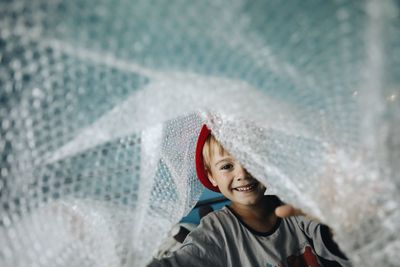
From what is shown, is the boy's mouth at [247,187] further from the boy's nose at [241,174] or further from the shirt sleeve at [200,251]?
the shirt sleeve at [200,251]

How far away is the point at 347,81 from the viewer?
0.33 metres

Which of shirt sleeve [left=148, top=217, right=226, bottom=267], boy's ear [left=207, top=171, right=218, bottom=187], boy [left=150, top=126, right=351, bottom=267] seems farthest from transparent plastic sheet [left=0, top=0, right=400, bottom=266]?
boy's ear [left=207, top=171, right=218, bottom=187]

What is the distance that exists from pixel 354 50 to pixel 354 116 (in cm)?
9

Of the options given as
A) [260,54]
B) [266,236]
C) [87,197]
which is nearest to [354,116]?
[260,54]

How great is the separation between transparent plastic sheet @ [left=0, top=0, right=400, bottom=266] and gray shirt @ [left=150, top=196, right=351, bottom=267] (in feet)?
1.47

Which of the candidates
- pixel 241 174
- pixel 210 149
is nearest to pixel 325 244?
pixel 241 174

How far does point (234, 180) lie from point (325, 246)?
1.18 ft

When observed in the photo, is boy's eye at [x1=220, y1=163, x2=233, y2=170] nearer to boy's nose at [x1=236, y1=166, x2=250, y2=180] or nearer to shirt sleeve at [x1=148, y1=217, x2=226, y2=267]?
boy's nose at [x1=236, y1=166, x2=250, y2=180]

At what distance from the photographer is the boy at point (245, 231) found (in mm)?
852

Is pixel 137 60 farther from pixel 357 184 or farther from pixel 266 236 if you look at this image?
pixel 266 236

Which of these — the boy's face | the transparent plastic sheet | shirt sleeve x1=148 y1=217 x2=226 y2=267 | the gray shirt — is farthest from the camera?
the boy's face

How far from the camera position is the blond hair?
0.92m

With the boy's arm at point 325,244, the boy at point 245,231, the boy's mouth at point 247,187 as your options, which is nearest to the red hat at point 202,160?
the boy at point 245,231

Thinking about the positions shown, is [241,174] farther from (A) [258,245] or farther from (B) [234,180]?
(A) [258,245]
